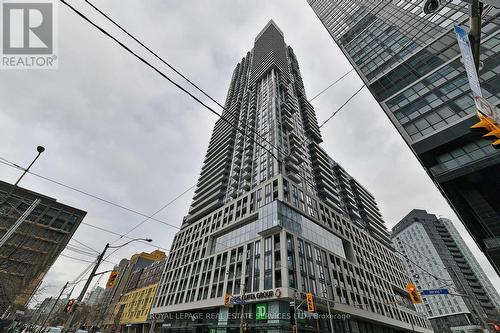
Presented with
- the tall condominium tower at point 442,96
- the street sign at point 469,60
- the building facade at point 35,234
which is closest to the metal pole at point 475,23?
the street sign at point 469,60

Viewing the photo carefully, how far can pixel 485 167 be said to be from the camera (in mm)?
20266

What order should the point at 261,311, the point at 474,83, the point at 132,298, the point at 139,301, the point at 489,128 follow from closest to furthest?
1. the point at 489,128
2. the point at 474,83
3. the point at 261,311
4. the point at 139,301
5. the point at 132,298

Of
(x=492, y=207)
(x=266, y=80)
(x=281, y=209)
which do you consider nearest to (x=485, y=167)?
(x=492, y=207)

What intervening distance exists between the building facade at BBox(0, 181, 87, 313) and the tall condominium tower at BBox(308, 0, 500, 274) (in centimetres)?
5717

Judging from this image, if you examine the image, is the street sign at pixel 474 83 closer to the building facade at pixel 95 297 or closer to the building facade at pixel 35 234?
the building facade at pixel 35 234

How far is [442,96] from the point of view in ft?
81.4

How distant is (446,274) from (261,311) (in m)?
122

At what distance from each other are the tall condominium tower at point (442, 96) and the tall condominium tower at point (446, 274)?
225 ft

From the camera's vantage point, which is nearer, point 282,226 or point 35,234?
point 282,226

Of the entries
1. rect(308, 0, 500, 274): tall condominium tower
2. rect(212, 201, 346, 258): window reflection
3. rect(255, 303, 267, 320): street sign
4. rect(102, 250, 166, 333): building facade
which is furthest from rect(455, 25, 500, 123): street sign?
rect(102, 250, 166, 333): building facade

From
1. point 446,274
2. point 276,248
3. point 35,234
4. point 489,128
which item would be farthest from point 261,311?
point 446,274

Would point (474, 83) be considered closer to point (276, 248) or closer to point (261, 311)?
point (276, 248)

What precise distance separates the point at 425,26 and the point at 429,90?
1136 cm

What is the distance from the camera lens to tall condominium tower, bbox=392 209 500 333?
8619 cm
